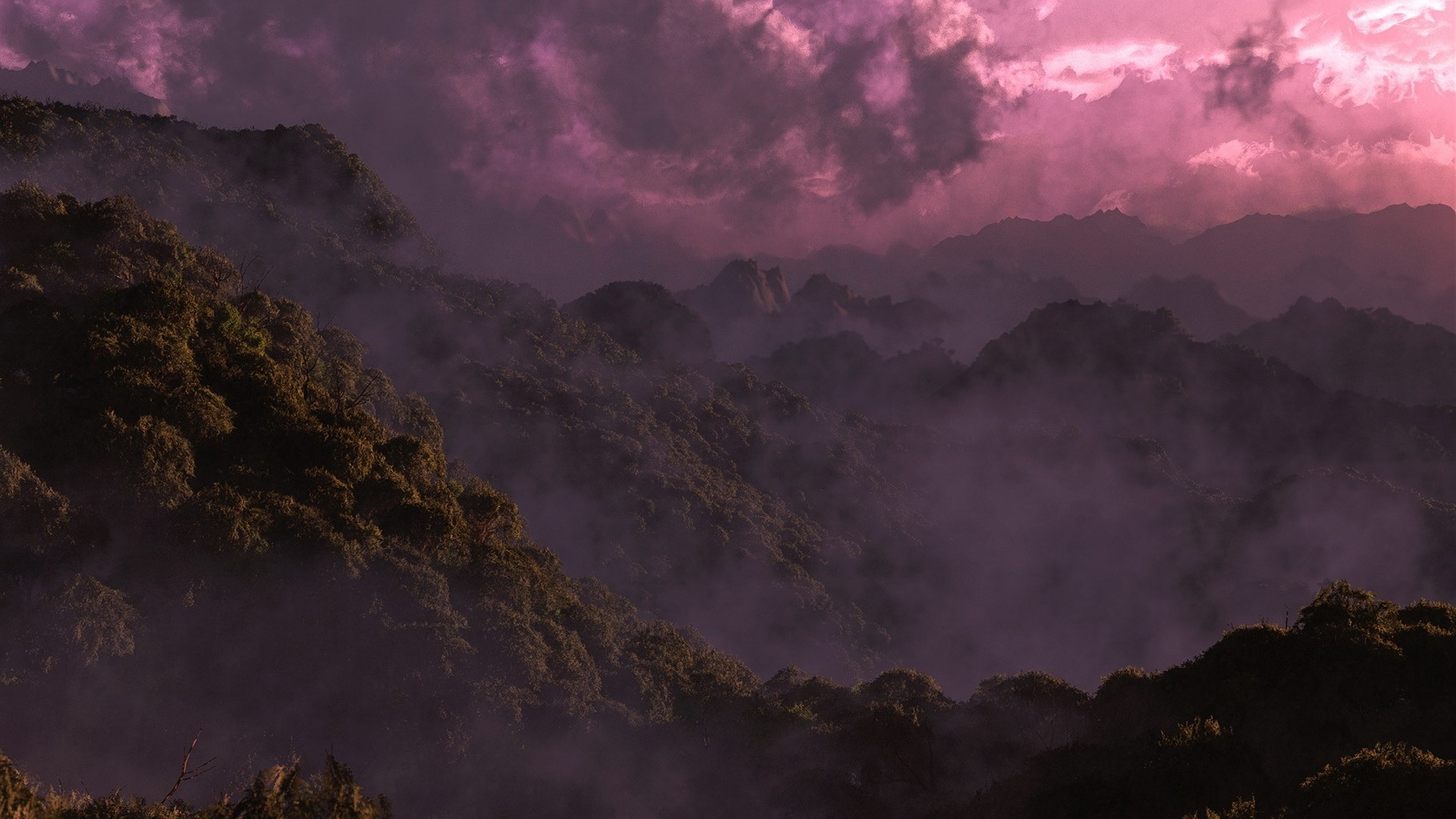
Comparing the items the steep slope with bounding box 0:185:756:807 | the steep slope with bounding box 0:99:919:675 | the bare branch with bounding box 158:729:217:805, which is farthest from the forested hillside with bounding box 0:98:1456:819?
the steep slope with bounding box 0:99:919:675

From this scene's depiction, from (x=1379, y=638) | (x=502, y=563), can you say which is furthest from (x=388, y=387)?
(x=1379, y=638)

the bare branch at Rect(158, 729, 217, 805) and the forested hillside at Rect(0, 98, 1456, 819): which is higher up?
the forested hillside at Rect(0, 98, 1456, 819)

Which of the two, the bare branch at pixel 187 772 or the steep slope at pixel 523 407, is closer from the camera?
the bare branch at pixel 187 772

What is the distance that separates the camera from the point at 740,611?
137 meters

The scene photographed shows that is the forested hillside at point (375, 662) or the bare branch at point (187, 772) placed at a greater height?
the forested hillside at point (375, 662)

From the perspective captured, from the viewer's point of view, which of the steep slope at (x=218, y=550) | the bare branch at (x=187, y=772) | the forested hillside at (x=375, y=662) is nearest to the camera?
the bare branch at (x=187, y=772)

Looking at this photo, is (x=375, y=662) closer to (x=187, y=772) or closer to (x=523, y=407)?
(x=187, y=772)

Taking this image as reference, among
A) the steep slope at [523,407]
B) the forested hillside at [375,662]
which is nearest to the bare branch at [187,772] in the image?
the forested hillside at [375,662]

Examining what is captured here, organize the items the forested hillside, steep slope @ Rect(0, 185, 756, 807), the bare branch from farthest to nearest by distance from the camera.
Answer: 1. steep slope @ Rect(0, 185, 756, 807)
2. the forested hillside
3. the bare branch

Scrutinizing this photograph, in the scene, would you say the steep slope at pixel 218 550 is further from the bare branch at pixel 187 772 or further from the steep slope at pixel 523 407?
the steep slope at pixel 523 407

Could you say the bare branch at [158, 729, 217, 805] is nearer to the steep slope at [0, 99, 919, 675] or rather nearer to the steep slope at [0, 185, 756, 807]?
the steep slope at [0, 185, 756, 807]

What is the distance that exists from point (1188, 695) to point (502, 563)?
30.9 m

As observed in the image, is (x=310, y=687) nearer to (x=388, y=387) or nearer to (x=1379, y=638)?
(x=388, y=387)

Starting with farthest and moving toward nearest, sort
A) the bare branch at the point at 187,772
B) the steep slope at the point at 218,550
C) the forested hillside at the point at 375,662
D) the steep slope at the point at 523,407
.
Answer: the steep slope at the point at 523,407
the steep slope at the point at 218,550
the forested hillside at the point at 375,662
the bare branch at the point at 187,772
